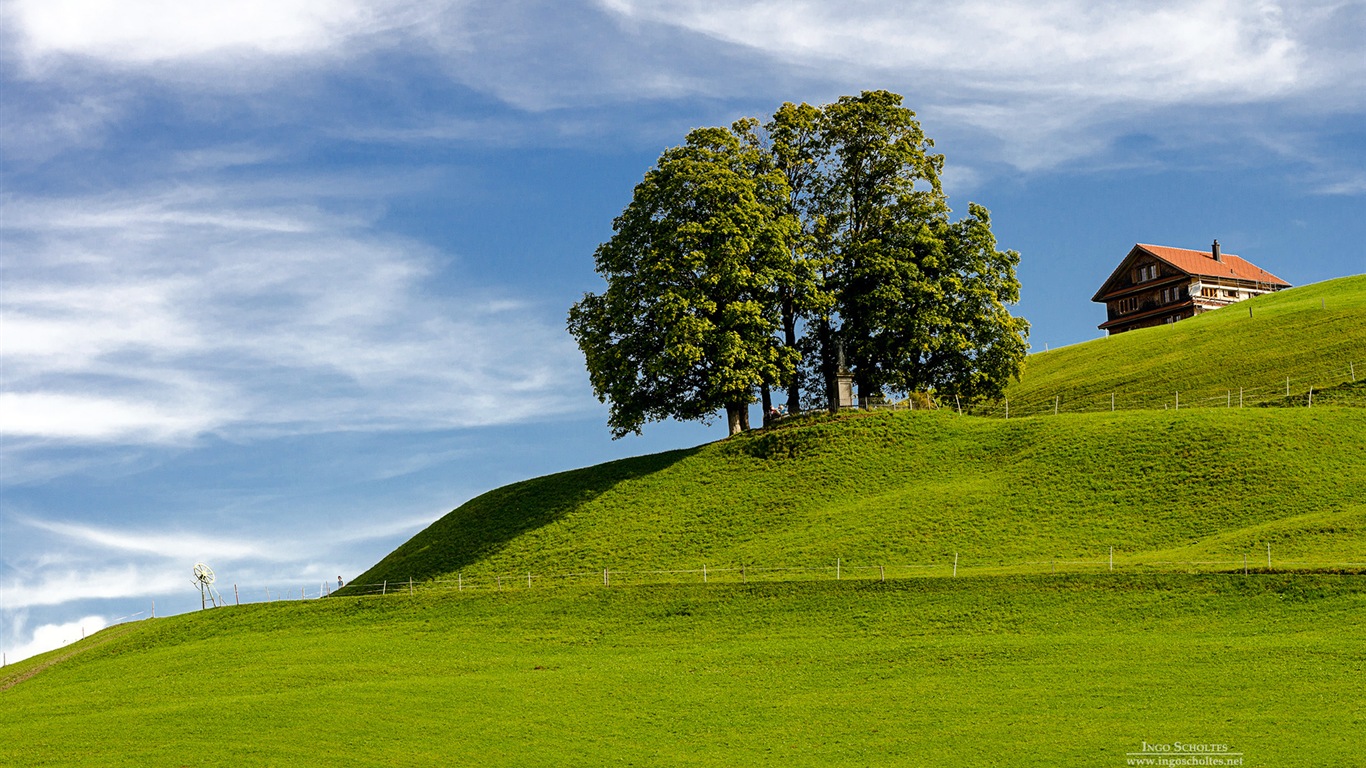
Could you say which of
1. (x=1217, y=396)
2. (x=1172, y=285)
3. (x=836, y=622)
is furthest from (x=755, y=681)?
(x=1172, y=285)

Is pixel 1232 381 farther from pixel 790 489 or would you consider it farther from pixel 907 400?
pixel 790 489

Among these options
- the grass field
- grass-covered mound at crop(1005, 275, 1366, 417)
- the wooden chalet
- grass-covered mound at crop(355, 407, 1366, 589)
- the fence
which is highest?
the wooden chalet

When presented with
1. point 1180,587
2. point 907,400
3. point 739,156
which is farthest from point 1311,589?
point 739,156

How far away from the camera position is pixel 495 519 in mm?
83438

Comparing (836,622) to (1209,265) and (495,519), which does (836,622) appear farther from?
(1209,265)

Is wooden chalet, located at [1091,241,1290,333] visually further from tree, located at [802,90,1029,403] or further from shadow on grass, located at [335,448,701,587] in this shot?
shadow on grass, located at [335,448,701,587]

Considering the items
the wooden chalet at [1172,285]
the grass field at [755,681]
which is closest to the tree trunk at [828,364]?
the grass field at [755,681]

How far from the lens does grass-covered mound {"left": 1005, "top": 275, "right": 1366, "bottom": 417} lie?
316 ft

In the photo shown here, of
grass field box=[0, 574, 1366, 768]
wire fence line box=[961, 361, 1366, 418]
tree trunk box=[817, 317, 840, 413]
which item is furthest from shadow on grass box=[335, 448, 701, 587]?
wire fence line box=[961, 361, 1366, 418]

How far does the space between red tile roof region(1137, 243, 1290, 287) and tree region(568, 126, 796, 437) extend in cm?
7342

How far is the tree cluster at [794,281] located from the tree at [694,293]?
0.35 feet

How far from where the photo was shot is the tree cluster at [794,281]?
84188mm

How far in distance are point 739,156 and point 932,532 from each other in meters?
30.8

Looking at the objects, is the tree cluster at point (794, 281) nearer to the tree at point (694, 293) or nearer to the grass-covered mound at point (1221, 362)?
the tree at point (694, 293)
